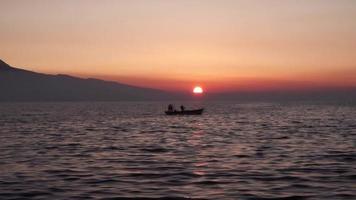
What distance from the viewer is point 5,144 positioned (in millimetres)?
43531

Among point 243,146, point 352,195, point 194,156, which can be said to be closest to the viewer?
point 352,195

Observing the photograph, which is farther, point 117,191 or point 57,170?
point 57,170

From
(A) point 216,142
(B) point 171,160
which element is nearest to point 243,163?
(B) point 171,160

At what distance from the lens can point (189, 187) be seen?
22750 millimetres

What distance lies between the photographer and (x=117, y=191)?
21.8m

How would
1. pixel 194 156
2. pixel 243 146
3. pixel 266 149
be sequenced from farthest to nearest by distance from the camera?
pixel 243 146
pixel 266 149
pixel 194 156

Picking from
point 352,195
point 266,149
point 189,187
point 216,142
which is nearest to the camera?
point 352,195

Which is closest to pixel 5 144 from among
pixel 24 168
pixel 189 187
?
pixel 24 168

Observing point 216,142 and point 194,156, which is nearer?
point 194,156

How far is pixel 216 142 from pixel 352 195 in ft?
81.4

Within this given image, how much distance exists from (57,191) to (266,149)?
796 inches

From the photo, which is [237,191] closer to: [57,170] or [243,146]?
[57,170]

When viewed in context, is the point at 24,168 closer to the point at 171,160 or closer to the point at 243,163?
the point at 171,160

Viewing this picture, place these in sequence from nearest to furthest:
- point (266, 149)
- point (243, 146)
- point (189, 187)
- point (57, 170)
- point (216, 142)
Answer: point (189, 187), point (57, 170), point (266, 149), point (243, 146), point (216, 142)
